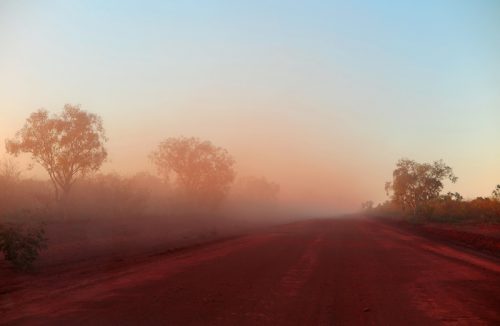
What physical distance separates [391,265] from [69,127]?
90.6ft

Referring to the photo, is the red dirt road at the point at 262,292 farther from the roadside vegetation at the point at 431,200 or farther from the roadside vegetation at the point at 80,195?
→ the roadside vegetation at the point at 431,200

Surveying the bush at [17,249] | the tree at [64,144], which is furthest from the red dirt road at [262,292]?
the tree at [64,144]

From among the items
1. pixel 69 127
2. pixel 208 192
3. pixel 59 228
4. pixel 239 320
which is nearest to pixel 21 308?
pixel 239 320

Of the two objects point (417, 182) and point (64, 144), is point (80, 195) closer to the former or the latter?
point (64, 144)

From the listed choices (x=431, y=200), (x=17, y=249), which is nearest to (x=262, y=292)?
(x=17, y=249)

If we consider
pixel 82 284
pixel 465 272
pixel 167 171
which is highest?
pixel 167 171

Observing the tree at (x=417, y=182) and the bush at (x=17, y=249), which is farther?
the tree at (x=417, y=182)

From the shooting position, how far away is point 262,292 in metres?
9.41

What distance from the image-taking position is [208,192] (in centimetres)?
5775

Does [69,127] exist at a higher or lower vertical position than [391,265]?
higher

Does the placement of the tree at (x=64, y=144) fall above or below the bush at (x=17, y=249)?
above

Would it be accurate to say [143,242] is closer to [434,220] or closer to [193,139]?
[434,220]

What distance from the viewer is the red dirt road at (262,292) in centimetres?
745

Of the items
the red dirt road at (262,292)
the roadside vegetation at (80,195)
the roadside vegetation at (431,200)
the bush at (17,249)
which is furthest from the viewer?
the roadside vegetation at (431,200)
